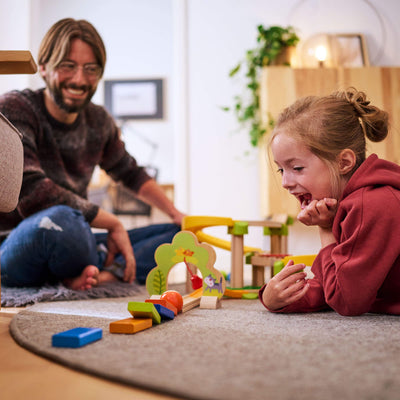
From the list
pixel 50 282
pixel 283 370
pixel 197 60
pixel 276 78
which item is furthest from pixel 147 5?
pixel 283 370

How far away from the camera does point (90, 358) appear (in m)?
Answer: 0.54

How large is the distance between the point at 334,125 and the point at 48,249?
77 cm

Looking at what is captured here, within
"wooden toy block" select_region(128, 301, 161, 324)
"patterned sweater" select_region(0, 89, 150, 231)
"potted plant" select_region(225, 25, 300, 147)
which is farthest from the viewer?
"potted plant" select_region(225, 25, 300, 147)

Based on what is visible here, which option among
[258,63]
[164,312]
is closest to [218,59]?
[258,63]

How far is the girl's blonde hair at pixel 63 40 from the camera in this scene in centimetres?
142

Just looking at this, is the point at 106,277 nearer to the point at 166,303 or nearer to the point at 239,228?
the point at 239,228

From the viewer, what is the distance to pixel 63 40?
4.63ft

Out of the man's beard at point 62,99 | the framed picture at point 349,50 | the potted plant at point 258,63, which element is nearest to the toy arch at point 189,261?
the man's beard at point 62,99

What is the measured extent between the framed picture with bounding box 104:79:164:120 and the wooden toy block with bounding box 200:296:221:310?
3.11 meters

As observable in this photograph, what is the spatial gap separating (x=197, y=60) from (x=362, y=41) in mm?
900

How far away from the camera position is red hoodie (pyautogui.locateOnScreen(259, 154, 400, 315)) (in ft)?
2.57

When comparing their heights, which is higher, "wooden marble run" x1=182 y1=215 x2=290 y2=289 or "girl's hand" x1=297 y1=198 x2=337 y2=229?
"girl's hand" x1=297 y1=198 x2=337 y2=229

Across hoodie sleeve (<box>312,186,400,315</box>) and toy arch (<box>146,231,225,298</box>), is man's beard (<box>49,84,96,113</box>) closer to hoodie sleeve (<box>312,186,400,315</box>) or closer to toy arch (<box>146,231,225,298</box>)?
toy arch (<box>146,231,225,298</box>)

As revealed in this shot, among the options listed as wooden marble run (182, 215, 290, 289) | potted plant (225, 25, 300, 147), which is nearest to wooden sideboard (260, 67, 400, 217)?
potted plant (225, 25, 300, 147)
